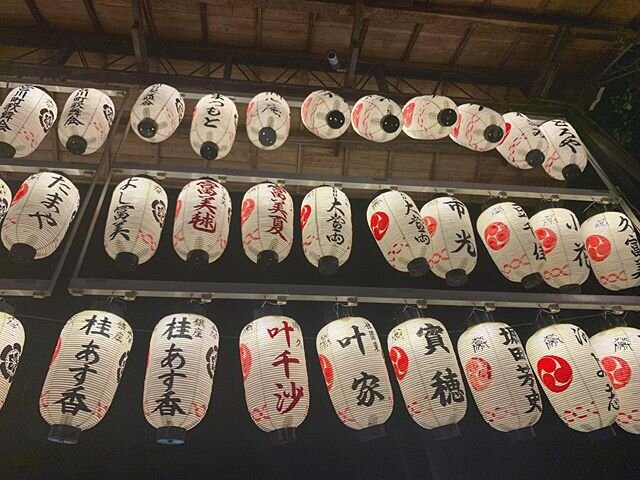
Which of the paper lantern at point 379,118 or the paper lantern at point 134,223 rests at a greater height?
the paper lantern at point 379,118

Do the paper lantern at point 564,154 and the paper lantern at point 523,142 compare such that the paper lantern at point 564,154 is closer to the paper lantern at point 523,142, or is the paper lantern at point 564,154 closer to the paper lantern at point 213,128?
the paper lantern at point 523,142

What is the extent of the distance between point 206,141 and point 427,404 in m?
2.62

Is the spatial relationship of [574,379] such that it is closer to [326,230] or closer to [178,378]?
[326,230]

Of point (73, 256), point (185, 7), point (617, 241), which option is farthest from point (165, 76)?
point (617, 241)

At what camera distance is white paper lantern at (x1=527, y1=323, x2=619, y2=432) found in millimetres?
3115

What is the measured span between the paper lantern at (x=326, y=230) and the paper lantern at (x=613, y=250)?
202cm

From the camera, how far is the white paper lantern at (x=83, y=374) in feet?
8.96

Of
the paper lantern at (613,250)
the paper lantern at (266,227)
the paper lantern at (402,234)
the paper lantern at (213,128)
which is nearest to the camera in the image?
the paper lantern at (266,227)

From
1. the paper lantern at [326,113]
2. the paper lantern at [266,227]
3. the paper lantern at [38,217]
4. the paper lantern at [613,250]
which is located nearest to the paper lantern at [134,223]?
the paper lantern at [38,217]

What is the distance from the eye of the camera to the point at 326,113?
4480 millimetres

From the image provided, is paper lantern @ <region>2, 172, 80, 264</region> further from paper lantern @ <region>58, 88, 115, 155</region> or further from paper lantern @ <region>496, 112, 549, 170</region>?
paper lantern @ <region>496, 112, 549, 170</region>

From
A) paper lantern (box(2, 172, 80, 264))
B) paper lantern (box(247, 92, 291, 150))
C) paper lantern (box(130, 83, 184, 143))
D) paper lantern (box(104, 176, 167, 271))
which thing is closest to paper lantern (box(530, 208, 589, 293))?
paper lantern (box(247, 92, 291, 150))

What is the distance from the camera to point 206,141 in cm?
402

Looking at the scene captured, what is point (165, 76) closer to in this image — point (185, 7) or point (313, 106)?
point (185, 7)
